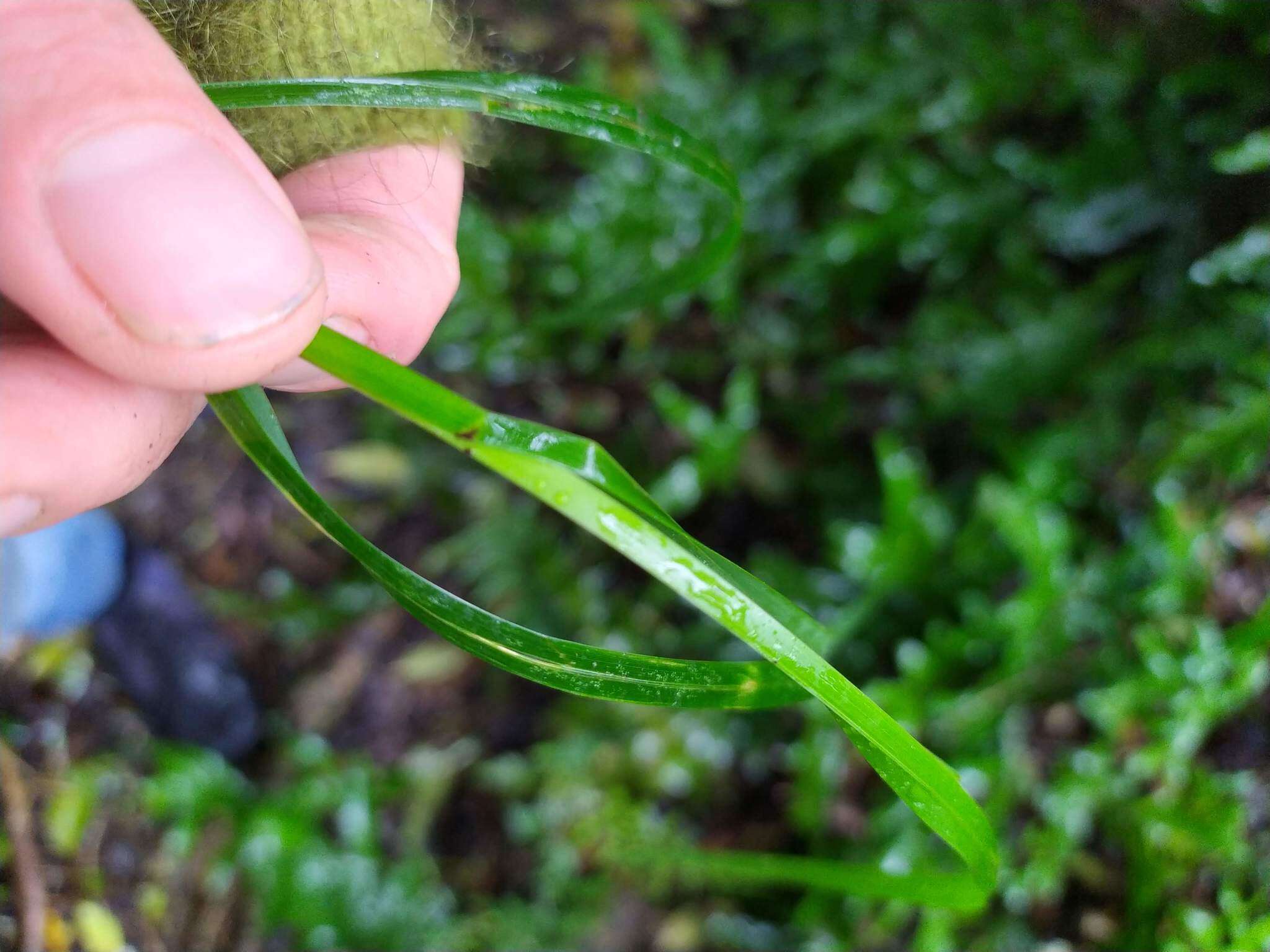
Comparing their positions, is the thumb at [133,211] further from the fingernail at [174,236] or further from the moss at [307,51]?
the moss at [307,51]

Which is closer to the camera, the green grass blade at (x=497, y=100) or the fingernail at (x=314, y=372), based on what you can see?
the green grass blade at (x=497, y=100)

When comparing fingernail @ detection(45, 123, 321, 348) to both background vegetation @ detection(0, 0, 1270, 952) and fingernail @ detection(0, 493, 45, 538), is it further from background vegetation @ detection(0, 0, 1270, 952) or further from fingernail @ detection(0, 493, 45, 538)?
background vegetation @ detection(0, 0, 1270, 952)

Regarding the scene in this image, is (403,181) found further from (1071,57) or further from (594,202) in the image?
(1071,57)

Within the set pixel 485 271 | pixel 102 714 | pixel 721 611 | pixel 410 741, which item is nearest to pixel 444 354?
pixel 485 271

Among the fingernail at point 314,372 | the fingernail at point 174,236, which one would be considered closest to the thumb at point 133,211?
the fingernail at point 174,236

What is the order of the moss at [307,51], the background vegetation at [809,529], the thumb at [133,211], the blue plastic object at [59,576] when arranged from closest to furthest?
the thumb at [133,211] → the moss at [307,51] → the background vegetation at [809,529] → the blue plastic object at [59,576]

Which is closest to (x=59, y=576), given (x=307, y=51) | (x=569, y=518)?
(x=307, y=51)

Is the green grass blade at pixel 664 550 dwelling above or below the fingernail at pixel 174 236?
below

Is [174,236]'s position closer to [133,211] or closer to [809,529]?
[133,211]
